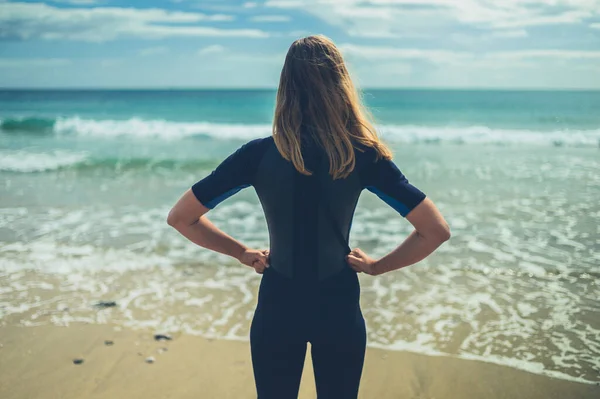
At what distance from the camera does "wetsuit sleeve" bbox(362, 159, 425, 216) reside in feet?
6.45

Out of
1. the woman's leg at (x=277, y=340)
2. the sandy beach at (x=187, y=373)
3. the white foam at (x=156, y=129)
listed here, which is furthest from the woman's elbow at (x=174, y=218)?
the white foam at (x=156, y=129)

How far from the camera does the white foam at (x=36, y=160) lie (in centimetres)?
1576

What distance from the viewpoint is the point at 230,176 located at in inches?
81.1

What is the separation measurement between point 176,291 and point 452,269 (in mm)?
3393

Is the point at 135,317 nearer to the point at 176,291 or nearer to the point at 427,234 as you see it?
the point at 176,291

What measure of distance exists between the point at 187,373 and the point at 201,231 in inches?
89.3

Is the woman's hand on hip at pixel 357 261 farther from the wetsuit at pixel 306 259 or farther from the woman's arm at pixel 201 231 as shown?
the woman's arm at pixel 201 231

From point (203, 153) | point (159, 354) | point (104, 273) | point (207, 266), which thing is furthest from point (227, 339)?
point (203, 153)

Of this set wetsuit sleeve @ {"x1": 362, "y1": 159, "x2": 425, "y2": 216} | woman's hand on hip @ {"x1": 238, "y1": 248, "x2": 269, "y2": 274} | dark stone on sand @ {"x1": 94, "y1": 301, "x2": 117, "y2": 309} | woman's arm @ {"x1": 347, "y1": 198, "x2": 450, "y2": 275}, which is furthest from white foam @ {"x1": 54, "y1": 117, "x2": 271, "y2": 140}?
wetsuit sleeve @ {"x1": 362, "y1": 159, "x2": 425, "y2": 216}

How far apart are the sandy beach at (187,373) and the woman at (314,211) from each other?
1983 mm

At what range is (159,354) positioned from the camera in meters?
4.48

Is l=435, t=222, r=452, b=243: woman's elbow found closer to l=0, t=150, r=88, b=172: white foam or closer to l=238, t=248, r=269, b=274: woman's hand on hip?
l=238, t=248, r=269, b=274: woman's hand on hip

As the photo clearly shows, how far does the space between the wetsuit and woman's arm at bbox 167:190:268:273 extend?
0.19 ft

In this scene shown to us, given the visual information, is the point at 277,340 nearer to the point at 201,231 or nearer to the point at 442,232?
the point at 201,231
